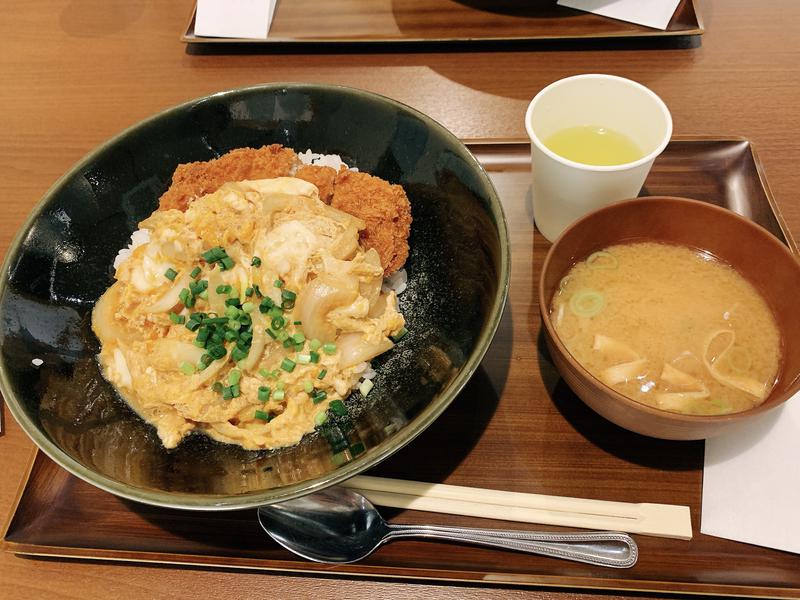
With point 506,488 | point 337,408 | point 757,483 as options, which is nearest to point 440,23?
point 337,408

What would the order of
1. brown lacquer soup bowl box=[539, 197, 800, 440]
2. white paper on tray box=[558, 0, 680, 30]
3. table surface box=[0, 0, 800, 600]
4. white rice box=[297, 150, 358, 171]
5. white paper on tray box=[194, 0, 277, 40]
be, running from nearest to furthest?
brown lacquer soup bowl box=[539, 197, 800, 440]
white rice box=[297, 150, 358, 171]
table surface box=[0, 0, 800, 600]
white paper on tray box=[558, 0, 680, 30]
white paper on tray box=[194, 0, 277, 40]

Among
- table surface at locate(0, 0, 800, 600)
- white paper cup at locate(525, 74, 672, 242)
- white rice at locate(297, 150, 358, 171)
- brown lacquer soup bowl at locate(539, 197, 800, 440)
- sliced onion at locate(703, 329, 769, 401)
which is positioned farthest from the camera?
table surface at locate(0, 0, 800, 600)

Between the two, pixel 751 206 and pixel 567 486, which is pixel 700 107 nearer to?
pixel 751 206

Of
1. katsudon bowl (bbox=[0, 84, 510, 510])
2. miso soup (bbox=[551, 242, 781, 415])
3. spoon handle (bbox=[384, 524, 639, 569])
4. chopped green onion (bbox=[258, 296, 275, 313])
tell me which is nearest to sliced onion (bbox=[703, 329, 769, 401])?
miso soup (bbox=[551, 242, 781, 415])

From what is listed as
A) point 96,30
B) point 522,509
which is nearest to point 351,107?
point 522,509

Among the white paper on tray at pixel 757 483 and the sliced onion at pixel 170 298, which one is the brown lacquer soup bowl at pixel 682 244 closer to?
the white paper on tray at pixel 757 483

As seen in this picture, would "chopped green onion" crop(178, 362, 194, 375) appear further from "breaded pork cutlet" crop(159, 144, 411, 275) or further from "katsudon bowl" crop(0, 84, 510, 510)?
"breaded pork cutlet" crop(159, 144, 411, 275)
